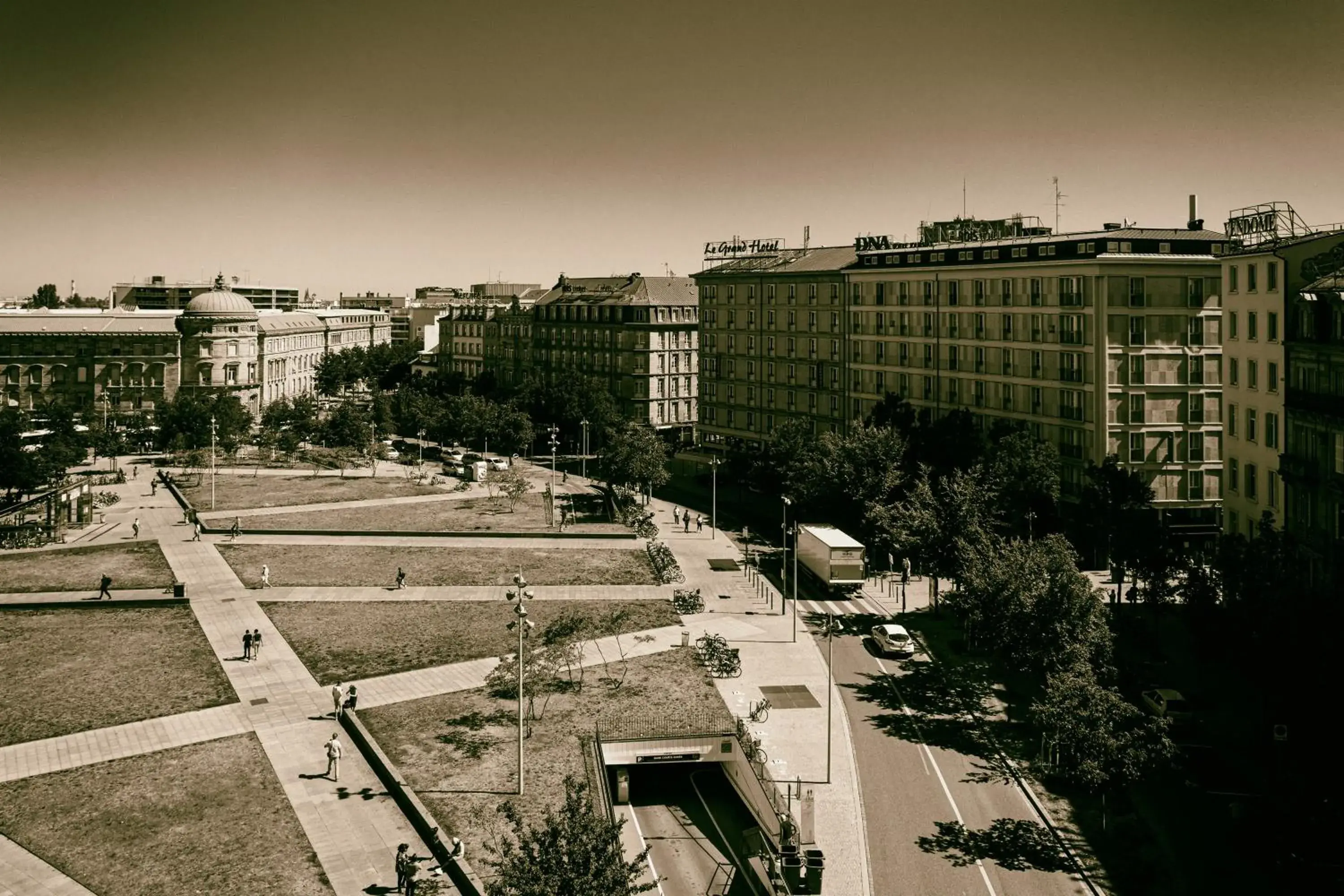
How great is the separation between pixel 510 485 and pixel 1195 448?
176 ft

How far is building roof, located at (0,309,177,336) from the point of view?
144 m

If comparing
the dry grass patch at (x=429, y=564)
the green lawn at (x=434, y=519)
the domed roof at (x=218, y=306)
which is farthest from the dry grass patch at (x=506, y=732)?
the domed roof at (x=218, y=306)

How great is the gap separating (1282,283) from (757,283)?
193 feet

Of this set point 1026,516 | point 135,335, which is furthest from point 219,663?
point 135,335

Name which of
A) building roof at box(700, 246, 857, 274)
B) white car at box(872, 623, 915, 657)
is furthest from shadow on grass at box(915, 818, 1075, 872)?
building roof at box(700, 246, 857, 274)

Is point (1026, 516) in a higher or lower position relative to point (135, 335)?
lower

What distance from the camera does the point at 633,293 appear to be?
133m

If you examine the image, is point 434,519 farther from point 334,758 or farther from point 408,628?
point 334,758

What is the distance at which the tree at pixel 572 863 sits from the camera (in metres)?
23.9

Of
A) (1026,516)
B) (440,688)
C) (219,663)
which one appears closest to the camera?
(440,688)

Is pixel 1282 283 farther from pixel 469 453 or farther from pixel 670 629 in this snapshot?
pixel 469 453

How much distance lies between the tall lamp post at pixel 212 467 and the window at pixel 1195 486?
7466 cm

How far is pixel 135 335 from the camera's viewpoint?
479ft

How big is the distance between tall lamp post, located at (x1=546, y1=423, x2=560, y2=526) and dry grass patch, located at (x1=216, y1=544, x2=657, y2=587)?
1134 cm
